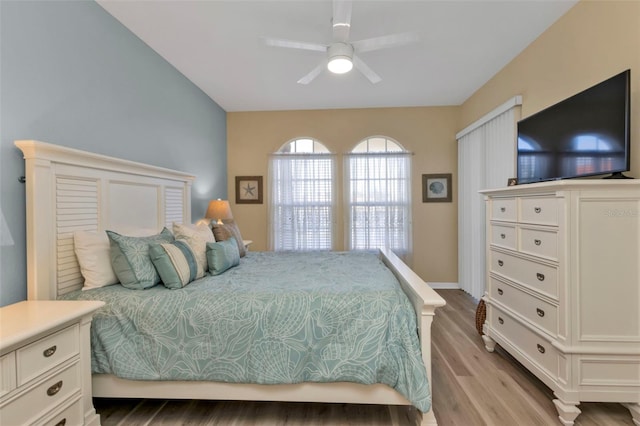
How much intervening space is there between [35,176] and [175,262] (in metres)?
0.86

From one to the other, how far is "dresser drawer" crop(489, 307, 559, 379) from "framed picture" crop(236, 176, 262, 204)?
3322mm

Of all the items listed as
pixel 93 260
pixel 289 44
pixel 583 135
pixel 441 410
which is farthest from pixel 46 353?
pixel 583 135

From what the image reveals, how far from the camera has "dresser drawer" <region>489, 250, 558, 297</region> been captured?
1735mm

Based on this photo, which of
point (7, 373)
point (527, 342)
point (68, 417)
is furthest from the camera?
point (527, 342)

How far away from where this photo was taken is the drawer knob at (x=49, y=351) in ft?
4.09

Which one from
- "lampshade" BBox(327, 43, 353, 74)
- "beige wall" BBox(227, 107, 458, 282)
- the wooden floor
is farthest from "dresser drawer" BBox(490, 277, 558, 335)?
"lampshade" BBox(327, 43, 353, 74)

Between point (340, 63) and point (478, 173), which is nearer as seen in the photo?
point (340, 63)

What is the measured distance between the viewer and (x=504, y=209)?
7.33ft

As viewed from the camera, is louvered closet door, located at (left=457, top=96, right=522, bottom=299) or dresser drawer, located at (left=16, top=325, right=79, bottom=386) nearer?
dresser drawer, located at (left=16, top=325, right=79, bottom=386)

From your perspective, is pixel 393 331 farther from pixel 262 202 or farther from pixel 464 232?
pixel 262 202

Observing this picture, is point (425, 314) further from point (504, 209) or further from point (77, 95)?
point (77, 95)

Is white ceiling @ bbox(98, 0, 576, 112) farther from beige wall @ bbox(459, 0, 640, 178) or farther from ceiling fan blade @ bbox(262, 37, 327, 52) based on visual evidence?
ceiling fan blade @ bbox(262, 37, 327, 52)

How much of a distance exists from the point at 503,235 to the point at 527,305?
547 mm

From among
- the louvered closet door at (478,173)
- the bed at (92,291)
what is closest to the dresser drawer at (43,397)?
the bed at (92,291)
